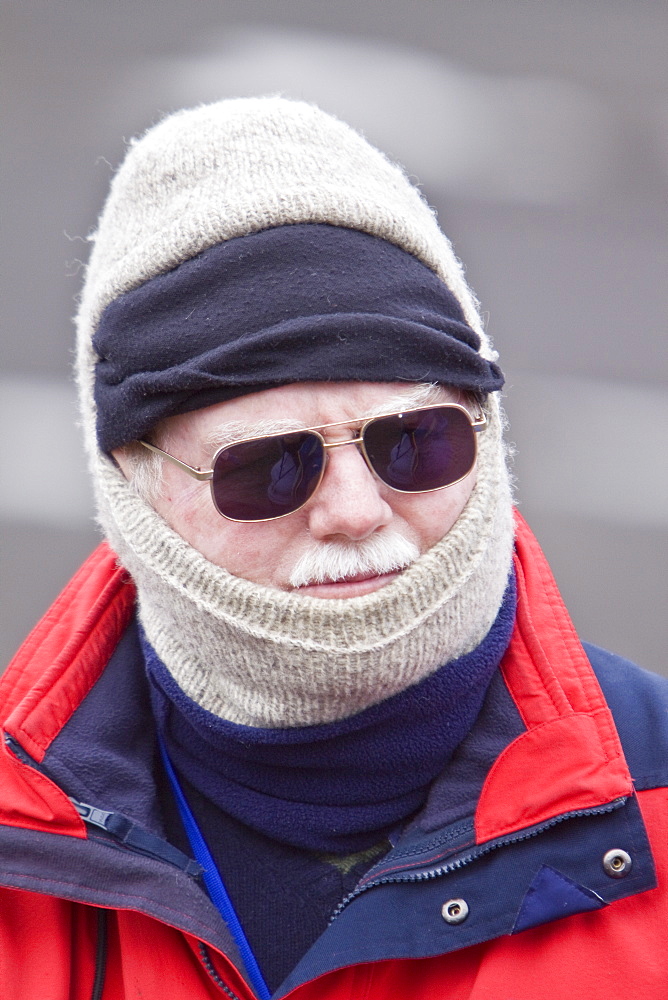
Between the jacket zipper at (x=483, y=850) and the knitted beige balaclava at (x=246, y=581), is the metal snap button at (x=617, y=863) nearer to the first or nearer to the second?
the jacket zipper at (x=483, y=850)

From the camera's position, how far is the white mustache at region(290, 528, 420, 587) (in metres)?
1.68

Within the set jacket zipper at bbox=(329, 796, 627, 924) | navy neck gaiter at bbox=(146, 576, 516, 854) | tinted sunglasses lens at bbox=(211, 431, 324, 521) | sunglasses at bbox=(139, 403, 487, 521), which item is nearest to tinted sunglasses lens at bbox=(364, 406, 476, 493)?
sunglasses at bbox=(139, 403, 487, 521)

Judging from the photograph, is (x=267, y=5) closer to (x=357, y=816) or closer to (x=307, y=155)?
(x=307, y=155)

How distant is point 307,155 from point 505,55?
391 centimetres

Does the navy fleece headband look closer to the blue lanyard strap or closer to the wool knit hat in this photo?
the wool knit hat

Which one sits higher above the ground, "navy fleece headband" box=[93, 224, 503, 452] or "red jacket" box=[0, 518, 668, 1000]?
"navy fleece headband" box=[93, 224, 503, 452]

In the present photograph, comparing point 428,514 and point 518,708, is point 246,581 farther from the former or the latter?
point 518,708

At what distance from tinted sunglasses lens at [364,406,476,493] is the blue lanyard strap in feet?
2.60

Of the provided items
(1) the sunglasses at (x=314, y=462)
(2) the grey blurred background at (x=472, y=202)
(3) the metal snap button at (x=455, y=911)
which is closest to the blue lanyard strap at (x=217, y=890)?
(3) the metal snap button at (x=455, y=911)

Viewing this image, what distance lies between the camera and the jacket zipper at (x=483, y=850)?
4.94 feet

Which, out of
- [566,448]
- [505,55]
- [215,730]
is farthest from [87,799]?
[505,55]

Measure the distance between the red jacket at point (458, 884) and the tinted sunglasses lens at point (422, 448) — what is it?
35 cm

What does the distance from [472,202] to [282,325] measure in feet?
12.4

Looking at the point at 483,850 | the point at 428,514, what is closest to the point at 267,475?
the point at 428,514
